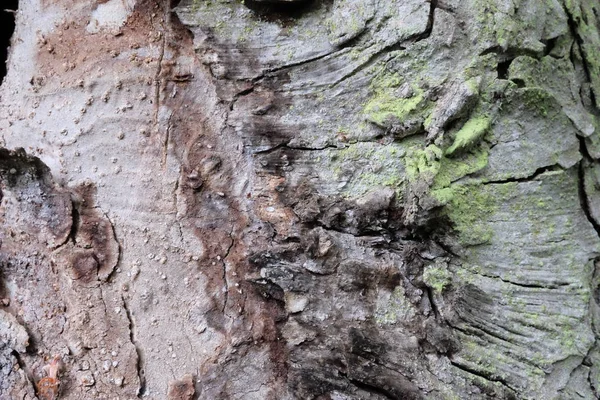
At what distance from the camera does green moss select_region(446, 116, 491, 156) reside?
36.5 inches

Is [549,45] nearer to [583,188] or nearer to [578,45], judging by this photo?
[578,45]

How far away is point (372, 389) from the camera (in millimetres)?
1009

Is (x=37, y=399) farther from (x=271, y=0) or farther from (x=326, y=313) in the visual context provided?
(x=271, y=0)

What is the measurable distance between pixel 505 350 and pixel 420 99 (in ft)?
1.74

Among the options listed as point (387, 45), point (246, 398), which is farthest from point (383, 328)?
point (387, 45)

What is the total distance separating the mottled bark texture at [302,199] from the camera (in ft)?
3.08

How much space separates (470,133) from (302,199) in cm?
39

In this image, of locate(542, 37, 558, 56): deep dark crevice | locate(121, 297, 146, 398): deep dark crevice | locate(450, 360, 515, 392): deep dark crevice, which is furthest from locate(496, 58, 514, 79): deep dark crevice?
locate(121, 297, 146, 398): deep dark crevice

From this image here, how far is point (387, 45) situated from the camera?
990mm

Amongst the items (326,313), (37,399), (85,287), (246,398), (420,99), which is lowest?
(37,399)

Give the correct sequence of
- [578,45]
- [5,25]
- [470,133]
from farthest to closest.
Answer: [5,25]
[578,45]
[470,133]

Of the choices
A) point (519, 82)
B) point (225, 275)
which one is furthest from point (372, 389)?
point (519, 82)

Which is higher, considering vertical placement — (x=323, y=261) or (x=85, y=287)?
(x=323, y=261)

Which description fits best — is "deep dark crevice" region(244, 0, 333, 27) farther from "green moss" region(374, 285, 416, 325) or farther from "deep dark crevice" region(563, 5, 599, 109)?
"green moss" region(374, 285, 416, 325)
